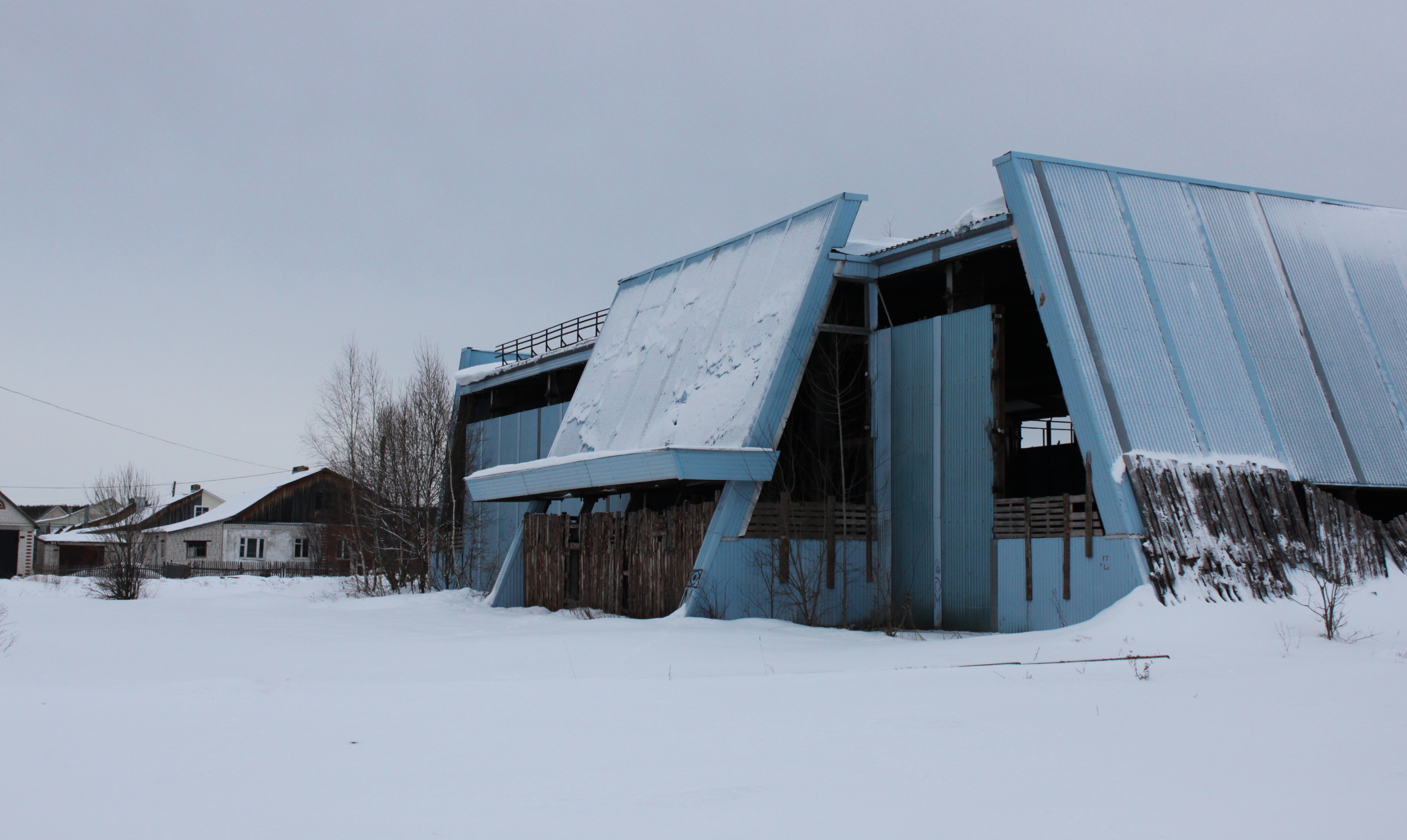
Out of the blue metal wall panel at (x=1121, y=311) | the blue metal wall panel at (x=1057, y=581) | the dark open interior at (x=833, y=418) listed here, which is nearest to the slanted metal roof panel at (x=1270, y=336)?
the blue metal wall panel at (x=1121, y=311)

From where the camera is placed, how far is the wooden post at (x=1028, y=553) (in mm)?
19391

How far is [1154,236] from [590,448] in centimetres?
1333

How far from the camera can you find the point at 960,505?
21859 millimetres

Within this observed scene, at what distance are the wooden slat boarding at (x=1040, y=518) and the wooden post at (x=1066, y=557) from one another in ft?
0.12

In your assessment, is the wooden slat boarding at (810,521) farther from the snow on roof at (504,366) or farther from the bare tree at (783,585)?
the snow on roof at (504,366)

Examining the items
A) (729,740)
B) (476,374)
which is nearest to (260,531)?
(476,374)

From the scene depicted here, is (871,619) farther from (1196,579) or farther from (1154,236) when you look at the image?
(1154,236)

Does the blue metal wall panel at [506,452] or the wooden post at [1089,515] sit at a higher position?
the blue metal wall panel at [506,452]

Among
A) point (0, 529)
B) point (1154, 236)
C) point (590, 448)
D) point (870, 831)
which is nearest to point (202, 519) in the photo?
point (0, 529)

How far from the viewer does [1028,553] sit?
19578 millimetres

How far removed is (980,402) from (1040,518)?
9.38 feet

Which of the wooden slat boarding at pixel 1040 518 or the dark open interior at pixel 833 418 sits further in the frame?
the dark open interior at pixel 833 418

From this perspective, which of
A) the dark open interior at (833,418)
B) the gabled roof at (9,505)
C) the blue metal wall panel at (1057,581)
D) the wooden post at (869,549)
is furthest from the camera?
the gabled roof at (9,505)

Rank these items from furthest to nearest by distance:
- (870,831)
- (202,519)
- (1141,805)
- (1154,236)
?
(202,519), (1154,236), (1141,805), (870,831)
